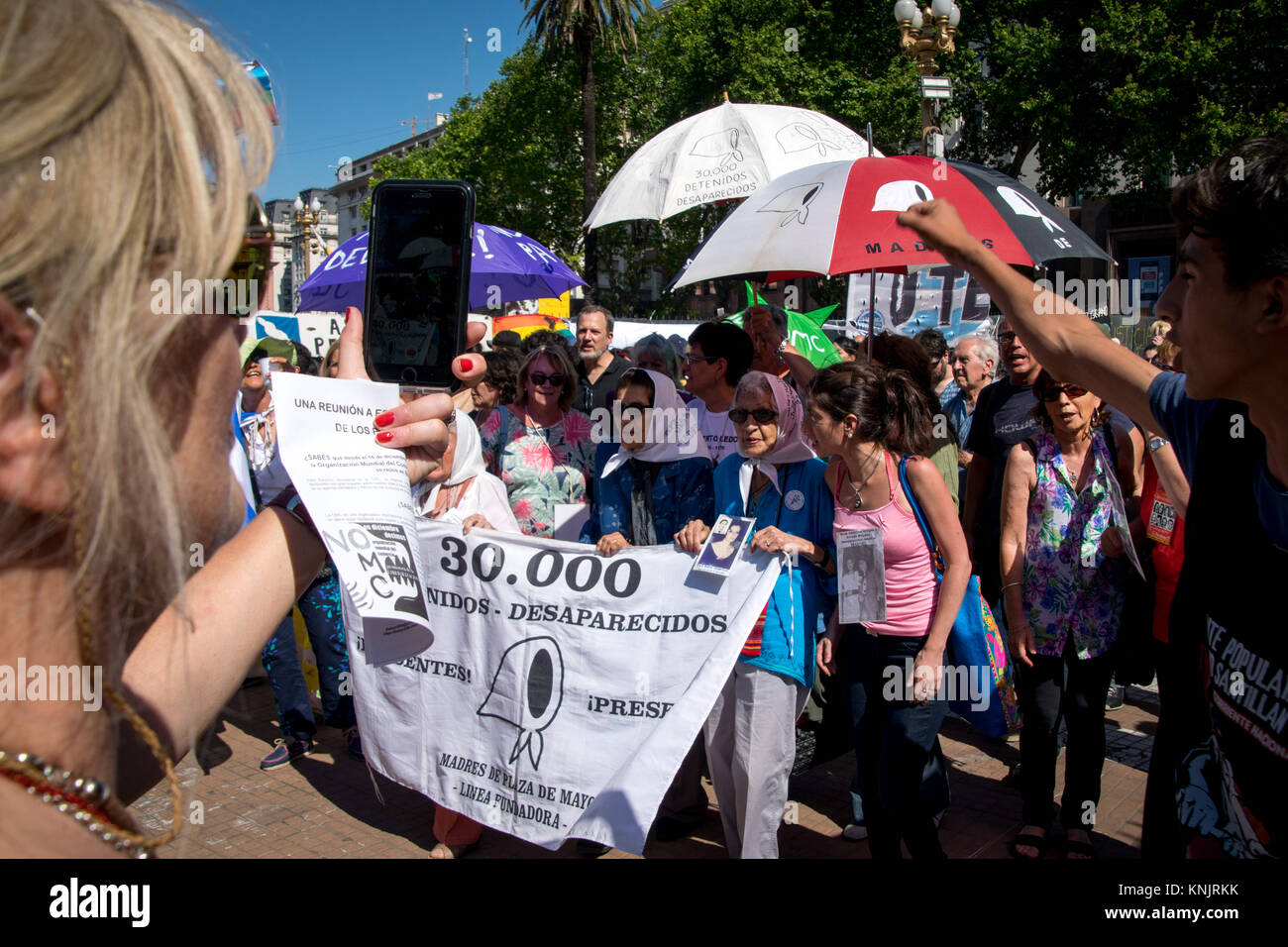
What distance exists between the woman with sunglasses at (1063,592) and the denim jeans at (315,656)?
373 cm

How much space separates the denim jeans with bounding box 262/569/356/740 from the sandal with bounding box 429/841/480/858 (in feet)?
5.40

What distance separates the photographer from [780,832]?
4371mm

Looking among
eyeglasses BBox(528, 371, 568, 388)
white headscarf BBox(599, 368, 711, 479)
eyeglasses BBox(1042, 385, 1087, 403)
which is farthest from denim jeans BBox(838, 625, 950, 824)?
eyeglasses BBox(528, 371, 568, 388)

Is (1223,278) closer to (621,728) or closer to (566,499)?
(621,728)

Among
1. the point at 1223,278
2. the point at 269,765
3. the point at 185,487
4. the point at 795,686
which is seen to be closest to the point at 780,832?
the point at 795,686

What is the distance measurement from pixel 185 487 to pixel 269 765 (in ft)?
16.4

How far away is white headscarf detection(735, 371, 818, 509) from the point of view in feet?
12.6

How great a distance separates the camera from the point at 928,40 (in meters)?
10.8

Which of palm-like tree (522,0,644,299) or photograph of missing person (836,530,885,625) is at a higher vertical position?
palm-like tree (522,0,644,299)

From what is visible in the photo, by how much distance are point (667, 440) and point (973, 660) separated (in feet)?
5.43

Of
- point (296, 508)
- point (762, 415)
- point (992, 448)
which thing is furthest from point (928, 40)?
point (296, 508)

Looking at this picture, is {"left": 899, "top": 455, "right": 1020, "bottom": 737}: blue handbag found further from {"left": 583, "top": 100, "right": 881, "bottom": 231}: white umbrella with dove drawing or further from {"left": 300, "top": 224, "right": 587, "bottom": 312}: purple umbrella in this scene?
{"left": 300, "top": 224, "right": 587, "bottom": 312}: purple umbrella

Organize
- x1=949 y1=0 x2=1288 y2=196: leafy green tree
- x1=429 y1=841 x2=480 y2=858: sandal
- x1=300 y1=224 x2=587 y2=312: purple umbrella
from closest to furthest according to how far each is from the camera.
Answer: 1. x1=429 y1=841 x2=480 y2=858: sandal
2. x1=300 y1=224 x2=587 y2=312: purple umbrella
3. x1=949 y1=0 x2=1288 y2=196: leafy green tree

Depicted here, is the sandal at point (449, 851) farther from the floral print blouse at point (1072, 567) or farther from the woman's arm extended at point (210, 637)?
the woman's arm extended at point (210, 637)
